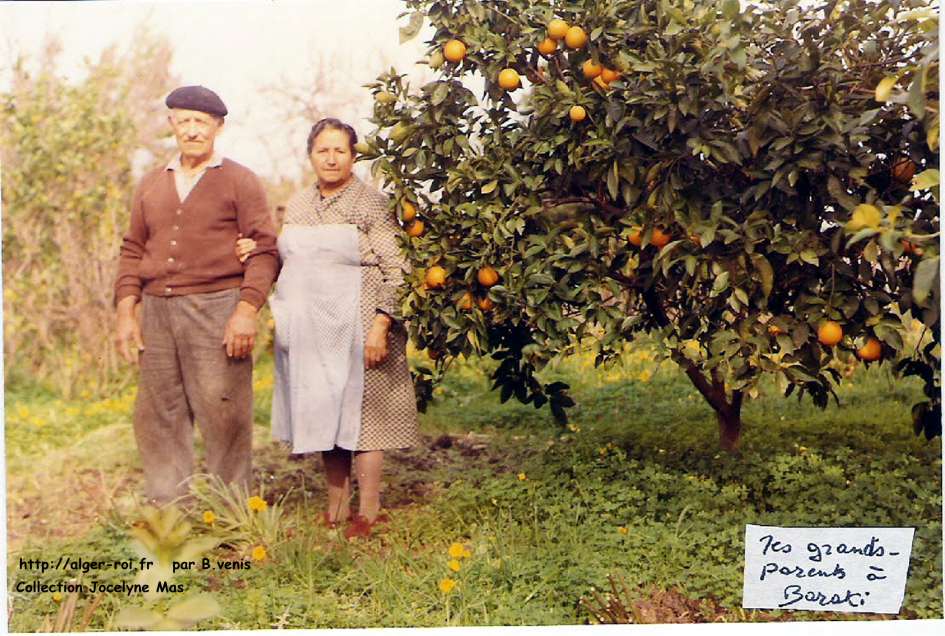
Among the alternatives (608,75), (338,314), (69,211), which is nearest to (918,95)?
(608,75)

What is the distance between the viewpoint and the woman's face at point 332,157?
3.56 m

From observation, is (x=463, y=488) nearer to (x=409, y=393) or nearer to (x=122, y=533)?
(x=409, y=393)

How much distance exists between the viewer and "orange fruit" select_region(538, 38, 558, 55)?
322cm

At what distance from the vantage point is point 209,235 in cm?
364

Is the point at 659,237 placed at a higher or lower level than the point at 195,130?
lower

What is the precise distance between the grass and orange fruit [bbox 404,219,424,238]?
2.93 feet

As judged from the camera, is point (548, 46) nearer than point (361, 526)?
Yes

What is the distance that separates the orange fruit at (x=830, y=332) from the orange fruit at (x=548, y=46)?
1233mm

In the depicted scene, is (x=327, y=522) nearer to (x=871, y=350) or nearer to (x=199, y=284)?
(x=199, y=284)

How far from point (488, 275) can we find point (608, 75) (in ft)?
2.48

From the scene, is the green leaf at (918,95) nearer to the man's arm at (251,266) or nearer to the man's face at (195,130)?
the man's arm at (251,266)

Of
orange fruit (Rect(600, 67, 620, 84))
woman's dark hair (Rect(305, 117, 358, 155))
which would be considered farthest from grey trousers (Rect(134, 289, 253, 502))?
orange fruit (Rect(600, 67, 620, 84))

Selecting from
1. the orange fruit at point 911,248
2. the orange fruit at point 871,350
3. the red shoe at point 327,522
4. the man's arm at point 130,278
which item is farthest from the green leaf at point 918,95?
the man's arm at point 130,278

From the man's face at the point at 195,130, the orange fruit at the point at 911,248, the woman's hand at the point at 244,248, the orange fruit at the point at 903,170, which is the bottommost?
the woman's hand at the point at 244,248
